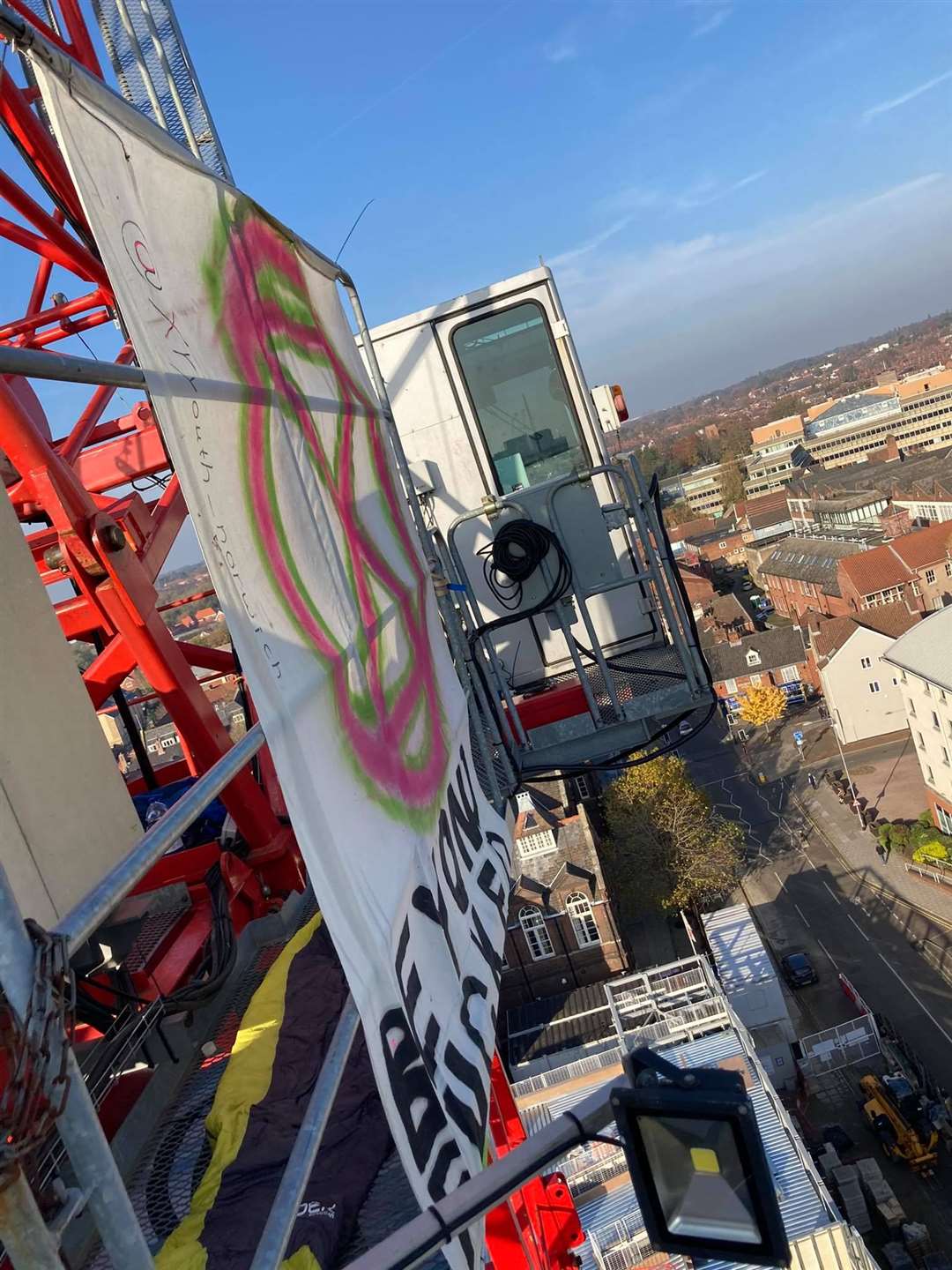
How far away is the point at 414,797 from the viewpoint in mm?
3154

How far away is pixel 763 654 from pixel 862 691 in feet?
22.0

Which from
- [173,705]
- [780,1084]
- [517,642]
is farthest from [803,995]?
[173,705]

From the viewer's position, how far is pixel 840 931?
23.2 meters

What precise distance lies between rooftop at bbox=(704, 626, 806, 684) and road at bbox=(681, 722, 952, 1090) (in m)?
9.73

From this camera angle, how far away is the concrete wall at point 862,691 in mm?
34500

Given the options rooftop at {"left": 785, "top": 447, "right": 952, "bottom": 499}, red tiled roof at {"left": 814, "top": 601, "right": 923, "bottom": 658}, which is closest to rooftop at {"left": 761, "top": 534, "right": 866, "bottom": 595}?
rooftop at {"left": 785, "top": 447, "right": 952, "bottom": 499}

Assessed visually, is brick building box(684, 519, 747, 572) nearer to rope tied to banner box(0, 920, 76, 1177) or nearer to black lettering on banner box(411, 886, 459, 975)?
black lettering on banner box(411, 886, 459, 975)

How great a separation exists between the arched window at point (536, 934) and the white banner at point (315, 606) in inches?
677

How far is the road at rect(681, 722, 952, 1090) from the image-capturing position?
776 inches

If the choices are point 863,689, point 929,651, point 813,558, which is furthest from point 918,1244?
point 813,558

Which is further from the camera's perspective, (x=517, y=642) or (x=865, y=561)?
(x=865, y=561)

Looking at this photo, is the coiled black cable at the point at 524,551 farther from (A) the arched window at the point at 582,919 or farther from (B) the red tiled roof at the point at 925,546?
(B) the red tiled roof at the point at 925,546

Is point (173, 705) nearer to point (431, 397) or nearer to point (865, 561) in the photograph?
point (431, 397)

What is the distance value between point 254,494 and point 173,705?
3.03m
